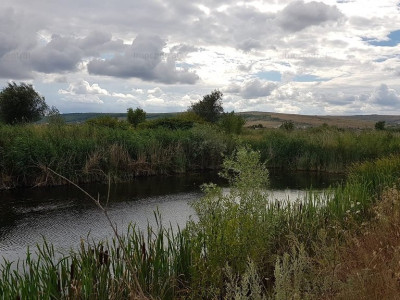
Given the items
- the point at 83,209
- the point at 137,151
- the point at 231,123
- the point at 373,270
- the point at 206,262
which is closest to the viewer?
the point at 373,270

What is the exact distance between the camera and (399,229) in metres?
4.91

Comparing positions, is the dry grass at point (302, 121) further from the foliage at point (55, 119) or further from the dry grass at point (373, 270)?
the dry grass at point (373, 270)

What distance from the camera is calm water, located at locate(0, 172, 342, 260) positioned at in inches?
401

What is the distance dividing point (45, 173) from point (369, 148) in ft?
58.7

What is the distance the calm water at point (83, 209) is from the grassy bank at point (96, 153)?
0.87 m

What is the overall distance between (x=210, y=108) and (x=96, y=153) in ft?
106

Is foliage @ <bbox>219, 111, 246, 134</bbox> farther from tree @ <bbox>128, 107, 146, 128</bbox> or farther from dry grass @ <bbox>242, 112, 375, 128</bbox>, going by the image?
dry grass @ <bbox>242, 112, 375, 128</bbox>

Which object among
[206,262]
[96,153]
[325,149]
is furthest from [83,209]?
[325,149]

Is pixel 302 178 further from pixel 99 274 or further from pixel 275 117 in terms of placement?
pixel 275 117

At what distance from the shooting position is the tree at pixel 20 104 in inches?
1547

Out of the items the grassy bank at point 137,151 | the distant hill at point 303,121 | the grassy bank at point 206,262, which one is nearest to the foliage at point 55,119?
the grassy bank at point 137,151

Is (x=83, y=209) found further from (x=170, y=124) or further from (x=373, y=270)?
(x=170, y=124)

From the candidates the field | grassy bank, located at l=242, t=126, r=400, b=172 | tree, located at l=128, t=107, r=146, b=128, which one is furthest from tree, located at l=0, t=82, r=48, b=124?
the field

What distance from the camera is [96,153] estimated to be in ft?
59.4
